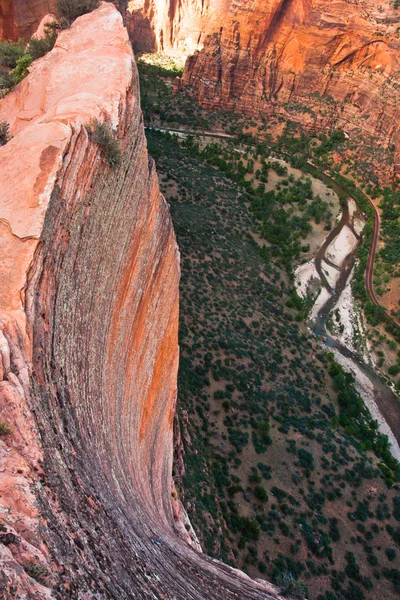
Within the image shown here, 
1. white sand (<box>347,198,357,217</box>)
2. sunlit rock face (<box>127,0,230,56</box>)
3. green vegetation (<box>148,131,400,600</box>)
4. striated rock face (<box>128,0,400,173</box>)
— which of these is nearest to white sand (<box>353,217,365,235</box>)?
white sand (<box>347,198,357,217</box>)

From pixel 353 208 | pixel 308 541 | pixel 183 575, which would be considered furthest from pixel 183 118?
pixel 183 575

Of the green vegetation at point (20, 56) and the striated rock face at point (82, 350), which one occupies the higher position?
the green vegetation at point (20, 56)

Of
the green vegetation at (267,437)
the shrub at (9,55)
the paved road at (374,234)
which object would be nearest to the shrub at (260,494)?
the green vegetation at (267,437)

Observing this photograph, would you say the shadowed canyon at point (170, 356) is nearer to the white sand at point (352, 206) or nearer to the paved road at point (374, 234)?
the white sand at point (352, 206)

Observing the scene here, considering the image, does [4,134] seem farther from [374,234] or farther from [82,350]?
[374,234]

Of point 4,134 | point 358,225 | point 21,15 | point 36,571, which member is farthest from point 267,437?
point 358,225

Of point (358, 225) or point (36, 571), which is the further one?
point (358, 225)
